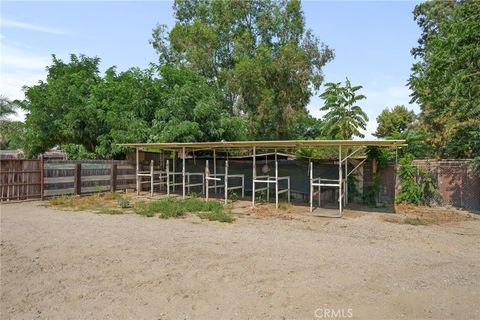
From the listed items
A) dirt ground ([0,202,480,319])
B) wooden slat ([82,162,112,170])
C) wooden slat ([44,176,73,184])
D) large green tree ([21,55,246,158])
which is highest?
large green tree ([21,55,246,158])

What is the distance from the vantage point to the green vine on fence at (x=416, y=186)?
1265cm

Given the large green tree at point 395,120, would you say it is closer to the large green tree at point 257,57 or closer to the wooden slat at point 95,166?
the large green tree at point 257,57

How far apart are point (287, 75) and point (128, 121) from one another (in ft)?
34.4

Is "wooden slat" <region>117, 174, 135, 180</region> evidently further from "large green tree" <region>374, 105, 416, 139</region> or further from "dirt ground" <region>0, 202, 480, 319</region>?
"large green tree" <region>374, 105, 416, 139</region>

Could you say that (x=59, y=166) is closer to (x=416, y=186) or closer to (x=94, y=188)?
(x=94, y=188)

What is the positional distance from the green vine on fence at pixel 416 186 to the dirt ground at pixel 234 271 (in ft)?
12.9

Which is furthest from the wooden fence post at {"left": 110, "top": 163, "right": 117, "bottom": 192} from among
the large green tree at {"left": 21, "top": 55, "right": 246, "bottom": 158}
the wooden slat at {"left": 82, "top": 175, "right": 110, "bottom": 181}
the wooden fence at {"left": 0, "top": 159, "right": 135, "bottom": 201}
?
the large green tree at {"left": 21, "top": 55, "right": 246, "bottom": 158}

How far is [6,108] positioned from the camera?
2627 cm

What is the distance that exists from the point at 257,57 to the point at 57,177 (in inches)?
537

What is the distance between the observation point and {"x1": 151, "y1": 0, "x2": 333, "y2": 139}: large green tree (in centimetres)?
2222

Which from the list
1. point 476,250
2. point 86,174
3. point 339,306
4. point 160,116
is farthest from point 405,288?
point 160,116

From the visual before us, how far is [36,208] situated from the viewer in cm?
1107

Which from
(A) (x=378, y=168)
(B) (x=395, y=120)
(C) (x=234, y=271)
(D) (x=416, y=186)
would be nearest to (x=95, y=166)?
(A) (x=378, y=168)

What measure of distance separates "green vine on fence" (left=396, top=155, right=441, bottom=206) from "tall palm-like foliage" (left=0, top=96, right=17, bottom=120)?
26193 millimetres
